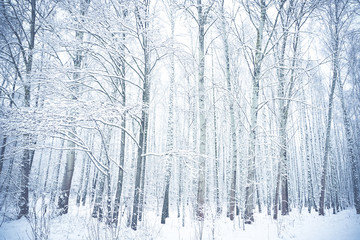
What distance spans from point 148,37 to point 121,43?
84 centimetres

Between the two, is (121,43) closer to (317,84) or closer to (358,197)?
(358,197)

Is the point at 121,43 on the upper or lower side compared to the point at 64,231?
upper

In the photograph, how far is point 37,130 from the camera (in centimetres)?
362

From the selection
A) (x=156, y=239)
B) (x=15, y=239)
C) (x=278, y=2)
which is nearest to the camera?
(x=15, y=239)

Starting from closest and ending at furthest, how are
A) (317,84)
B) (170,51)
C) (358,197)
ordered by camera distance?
(170,51) < (358,197) < (317,84)

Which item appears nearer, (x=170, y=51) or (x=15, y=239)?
(x=15, y=239)

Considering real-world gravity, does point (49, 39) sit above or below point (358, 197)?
above

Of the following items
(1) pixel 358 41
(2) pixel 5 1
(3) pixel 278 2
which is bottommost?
(3) pixel 278 2


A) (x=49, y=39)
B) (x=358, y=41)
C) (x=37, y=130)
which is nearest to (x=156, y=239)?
(x=37, y=130)

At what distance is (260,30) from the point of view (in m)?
6.66

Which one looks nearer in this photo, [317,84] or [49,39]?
[49,39]

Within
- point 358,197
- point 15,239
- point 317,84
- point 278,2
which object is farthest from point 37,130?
point 317,84

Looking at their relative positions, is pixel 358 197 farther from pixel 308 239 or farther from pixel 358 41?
pixel 358 41

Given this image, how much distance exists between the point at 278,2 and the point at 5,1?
10.9m
